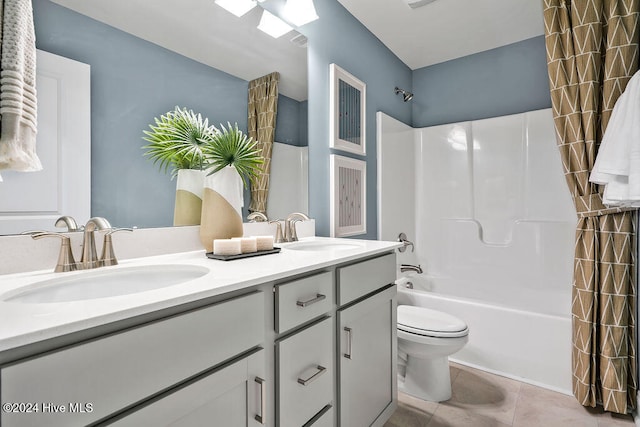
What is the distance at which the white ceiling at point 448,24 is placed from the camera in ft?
6.95

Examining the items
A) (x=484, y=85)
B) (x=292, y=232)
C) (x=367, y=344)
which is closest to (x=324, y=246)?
(x=292, y=232)

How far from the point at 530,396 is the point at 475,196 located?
1.50 metres

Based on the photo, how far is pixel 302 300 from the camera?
1005mm

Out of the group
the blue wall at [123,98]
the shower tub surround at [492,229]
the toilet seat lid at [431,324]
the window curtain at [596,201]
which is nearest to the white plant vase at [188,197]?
the blue wall at [123,98]

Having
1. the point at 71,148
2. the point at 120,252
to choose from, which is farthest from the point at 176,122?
the point at 120,252

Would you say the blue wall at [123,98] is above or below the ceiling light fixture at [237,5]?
below

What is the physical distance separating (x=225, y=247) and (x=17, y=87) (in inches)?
26.5

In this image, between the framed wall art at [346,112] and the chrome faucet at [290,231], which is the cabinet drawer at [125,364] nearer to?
the chrome faucet at [290,231]

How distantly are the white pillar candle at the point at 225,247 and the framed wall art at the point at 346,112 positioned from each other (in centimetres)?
103

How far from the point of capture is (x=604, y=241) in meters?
1.68

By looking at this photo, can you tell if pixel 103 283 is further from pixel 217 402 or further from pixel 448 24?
pixel 448 24

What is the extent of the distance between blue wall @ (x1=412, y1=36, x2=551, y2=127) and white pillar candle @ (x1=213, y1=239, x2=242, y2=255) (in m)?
2.50

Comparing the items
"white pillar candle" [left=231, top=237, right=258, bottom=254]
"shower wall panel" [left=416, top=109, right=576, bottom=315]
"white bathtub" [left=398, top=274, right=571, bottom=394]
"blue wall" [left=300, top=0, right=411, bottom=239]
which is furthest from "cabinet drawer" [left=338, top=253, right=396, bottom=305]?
"shower wall panel" [left=416, top=109, right=576, bottom=315]

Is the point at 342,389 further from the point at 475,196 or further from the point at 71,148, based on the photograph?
the point at 475,196
